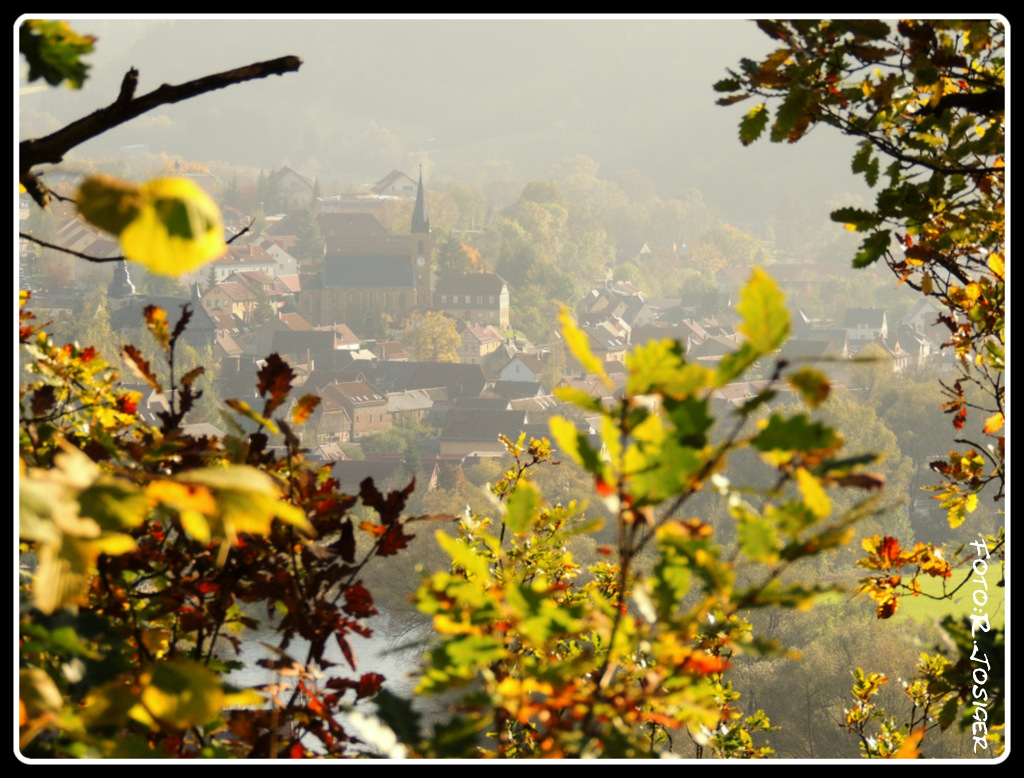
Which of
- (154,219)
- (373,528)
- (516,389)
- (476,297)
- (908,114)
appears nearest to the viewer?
(154,219)

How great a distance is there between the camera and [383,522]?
1.38 m

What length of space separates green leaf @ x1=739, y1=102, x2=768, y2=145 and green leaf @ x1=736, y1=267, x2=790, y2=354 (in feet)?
4.31

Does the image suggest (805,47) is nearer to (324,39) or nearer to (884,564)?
(884,564)

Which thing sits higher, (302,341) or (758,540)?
(758,540)

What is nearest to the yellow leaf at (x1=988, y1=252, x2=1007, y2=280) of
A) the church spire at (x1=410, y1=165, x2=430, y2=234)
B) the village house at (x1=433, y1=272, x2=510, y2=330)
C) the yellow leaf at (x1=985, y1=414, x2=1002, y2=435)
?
the yellow leaf at (x1=985, y1=414, x2=1002, y2=435)

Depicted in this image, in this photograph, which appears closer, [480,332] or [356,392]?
[356,392]

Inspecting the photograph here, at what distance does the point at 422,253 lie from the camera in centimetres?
5494

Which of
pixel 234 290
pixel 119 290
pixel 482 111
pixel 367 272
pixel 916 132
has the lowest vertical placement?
pixel 916 132

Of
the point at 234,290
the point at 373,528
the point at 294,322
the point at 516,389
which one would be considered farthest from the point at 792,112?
the point at 234,290

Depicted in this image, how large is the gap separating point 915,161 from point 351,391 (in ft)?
116

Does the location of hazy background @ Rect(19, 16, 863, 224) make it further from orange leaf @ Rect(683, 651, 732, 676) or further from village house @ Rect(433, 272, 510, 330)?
orange leaf @ Rect(683, 651, 732, 676)

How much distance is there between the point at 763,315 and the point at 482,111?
70.0 meters

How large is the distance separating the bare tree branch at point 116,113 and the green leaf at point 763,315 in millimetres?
738

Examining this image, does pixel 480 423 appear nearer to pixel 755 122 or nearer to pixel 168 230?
pixel 755 122
